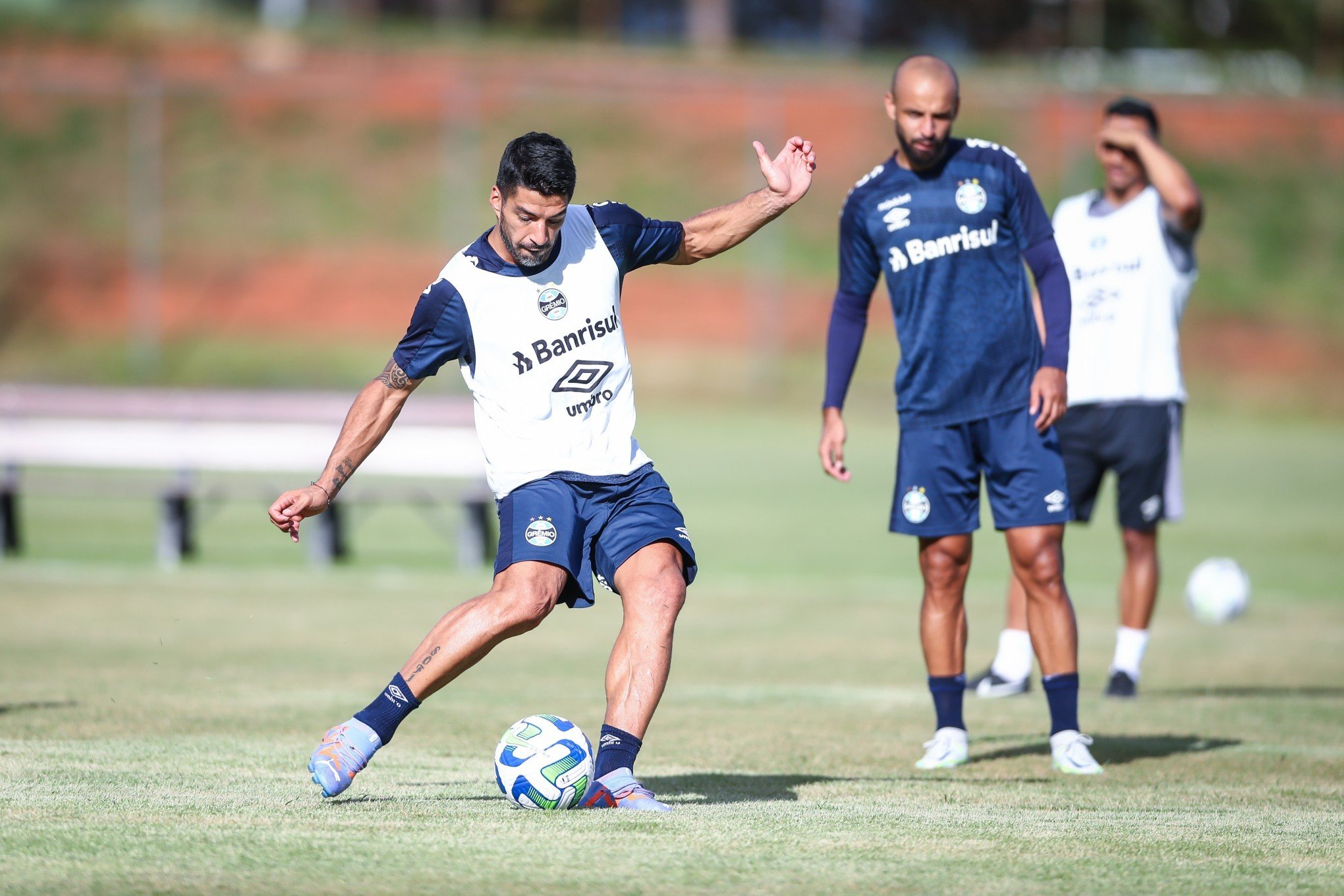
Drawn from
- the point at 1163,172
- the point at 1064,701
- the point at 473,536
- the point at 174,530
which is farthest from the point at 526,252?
the point at 174,530

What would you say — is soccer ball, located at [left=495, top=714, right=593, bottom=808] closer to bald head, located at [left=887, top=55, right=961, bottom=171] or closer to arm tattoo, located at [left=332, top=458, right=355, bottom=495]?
arm tattoo, located at [left=332, top=458, right=355, bottom=495]

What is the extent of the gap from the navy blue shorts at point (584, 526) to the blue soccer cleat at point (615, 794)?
1.92ft

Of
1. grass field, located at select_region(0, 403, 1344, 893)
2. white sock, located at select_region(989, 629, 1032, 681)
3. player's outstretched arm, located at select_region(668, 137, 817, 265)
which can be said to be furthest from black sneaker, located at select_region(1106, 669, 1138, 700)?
player's outstretched arm, located at select_region(668, 137, 817, 265)

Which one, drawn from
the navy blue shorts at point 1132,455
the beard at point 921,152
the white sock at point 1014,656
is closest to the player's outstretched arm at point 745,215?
the beard at point 921,152

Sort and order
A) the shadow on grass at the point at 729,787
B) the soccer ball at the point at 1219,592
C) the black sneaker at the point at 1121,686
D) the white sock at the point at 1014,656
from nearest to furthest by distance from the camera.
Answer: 1. the shadow on grass at the point at 729,787
2. the black sneaker at the point at 1121,686
3. the white sock at the point at 1014,656
4. the soccer ball at the point at 1219,592

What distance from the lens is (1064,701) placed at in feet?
21.2

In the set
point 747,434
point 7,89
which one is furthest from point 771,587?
point 7,89

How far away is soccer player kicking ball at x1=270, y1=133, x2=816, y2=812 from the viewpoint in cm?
524

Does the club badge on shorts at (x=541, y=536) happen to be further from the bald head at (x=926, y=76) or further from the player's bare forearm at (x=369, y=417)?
the bald head at (x=926, y=76)

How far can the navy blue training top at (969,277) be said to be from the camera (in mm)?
6539

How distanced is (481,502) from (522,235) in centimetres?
830

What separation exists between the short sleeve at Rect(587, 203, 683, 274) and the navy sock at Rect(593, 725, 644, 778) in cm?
156

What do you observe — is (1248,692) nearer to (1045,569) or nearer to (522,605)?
(1045,569)

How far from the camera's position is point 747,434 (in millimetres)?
26625
